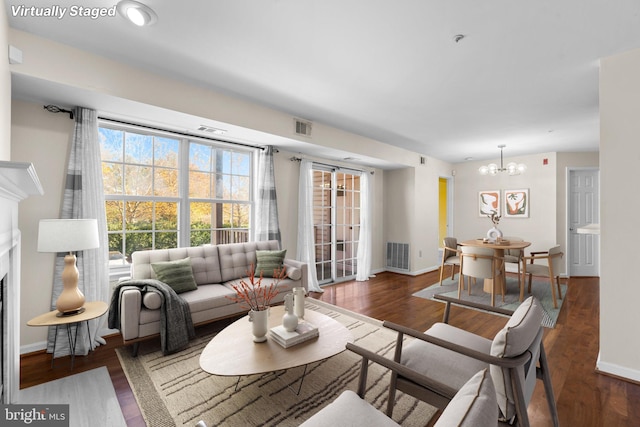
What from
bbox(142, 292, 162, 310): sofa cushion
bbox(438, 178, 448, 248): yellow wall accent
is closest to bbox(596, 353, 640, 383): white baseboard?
bbox(142, 292, 162, 310): sofa cushion

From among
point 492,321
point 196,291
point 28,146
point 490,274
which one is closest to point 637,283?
point 492,321

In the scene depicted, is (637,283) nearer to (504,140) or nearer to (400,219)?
(504,140)

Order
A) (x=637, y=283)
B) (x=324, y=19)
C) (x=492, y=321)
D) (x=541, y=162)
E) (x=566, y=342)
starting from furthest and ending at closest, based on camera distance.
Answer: (x=541, y=162) < (x=492, y=321) < (x=566, y=342) < (x=637, y=283) < (x=324, y=19)

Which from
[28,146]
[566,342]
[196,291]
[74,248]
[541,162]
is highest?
[541,162]

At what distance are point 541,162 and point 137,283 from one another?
7.33 meters

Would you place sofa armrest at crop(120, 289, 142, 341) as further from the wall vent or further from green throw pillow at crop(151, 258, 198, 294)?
the wall vent

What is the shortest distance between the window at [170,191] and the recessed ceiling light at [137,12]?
1.64 metres

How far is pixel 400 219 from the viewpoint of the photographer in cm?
607

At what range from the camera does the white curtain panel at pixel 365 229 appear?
18.0ft

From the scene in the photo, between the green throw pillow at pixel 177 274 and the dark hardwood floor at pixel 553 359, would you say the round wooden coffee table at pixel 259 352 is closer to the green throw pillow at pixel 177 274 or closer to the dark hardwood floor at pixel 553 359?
the dark hardwood floor at pixel 553 359

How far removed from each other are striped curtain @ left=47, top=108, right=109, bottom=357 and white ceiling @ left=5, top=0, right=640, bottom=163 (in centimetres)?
44

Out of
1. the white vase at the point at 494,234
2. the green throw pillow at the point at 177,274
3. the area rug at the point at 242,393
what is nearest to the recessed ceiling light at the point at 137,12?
the green throw pillow at the point at 177,274

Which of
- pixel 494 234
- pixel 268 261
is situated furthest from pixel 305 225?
pixel 494 234

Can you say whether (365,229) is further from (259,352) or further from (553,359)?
(259,352)
